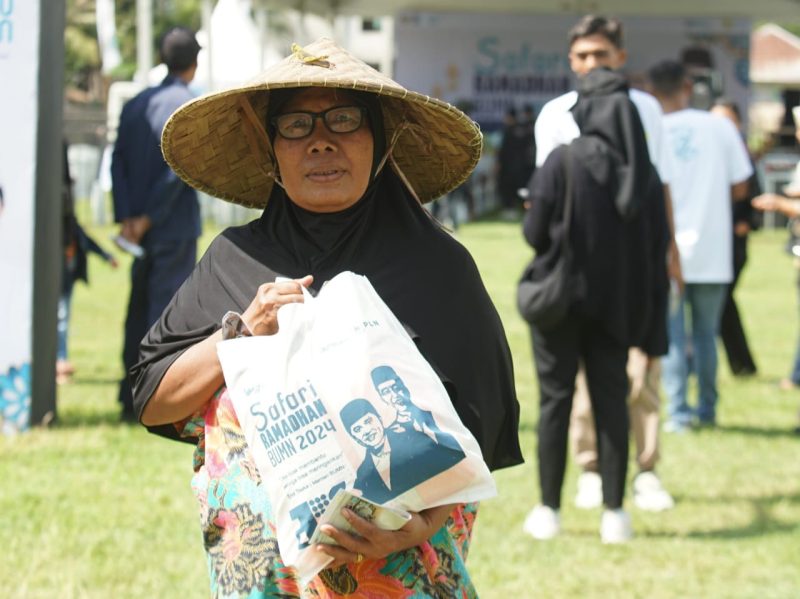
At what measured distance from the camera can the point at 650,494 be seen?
7004mm

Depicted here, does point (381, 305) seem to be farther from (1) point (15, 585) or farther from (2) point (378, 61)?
(2) point (378, 61)

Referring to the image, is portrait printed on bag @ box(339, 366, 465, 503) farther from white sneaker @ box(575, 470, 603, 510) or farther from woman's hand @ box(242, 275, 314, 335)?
white sneaker @ box(575, 470, 603, 510)

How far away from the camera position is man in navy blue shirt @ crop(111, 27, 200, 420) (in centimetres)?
821

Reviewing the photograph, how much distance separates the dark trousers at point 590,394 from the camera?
613 cm

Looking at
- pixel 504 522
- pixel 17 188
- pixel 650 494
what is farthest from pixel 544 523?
pixel 17 188

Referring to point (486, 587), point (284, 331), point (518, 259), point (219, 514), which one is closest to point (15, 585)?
point (486, 587)

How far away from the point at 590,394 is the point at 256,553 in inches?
137

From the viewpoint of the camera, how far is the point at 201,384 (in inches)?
116

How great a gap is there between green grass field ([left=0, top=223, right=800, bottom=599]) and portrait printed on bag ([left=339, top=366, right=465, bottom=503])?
3014 millimetres

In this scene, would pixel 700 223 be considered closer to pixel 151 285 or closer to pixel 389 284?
pixel 151 285

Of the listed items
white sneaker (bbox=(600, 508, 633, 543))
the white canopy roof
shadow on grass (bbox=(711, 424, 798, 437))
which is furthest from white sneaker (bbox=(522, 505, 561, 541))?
the white canopy roof

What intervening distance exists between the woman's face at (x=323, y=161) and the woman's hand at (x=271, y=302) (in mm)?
233

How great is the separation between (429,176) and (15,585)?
2839mm

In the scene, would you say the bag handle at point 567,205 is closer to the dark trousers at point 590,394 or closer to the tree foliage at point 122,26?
the dark trousers at point 590,394
